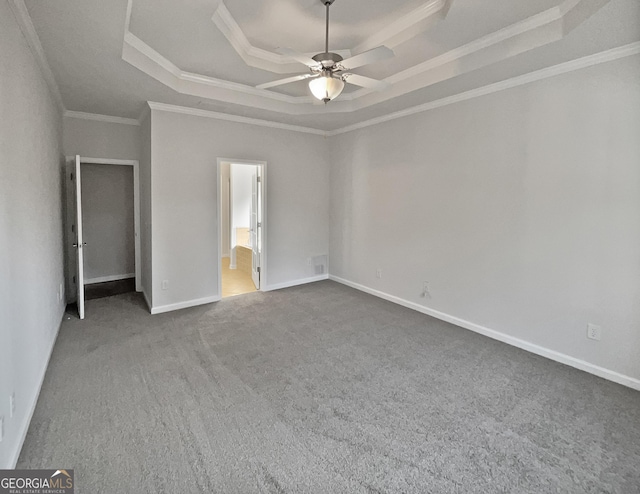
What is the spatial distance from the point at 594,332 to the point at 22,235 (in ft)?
14.7

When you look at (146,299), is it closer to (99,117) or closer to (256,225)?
(256,225)

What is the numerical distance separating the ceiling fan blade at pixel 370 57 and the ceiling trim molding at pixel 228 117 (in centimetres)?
266

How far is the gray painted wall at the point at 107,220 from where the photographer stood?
5473 millimetres

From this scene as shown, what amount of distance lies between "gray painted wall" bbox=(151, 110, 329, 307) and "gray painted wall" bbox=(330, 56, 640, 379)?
1.36 metres

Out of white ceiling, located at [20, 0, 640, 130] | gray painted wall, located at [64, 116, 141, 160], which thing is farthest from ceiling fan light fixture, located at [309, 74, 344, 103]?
gray painted wall, located at [64, 116, 141, 160]

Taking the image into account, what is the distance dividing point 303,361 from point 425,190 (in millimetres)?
2615

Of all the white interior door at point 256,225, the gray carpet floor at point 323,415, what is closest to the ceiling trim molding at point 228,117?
the white interior door at point 256,225

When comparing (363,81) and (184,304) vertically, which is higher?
(363,81)

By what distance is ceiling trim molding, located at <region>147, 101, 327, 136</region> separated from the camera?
406 centimetres

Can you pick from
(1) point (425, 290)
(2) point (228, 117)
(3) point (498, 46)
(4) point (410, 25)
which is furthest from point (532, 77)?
(2) point (228, 117)

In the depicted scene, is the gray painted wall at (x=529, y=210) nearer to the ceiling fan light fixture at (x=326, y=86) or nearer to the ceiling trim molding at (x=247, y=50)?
the ceiling trim molding at (x=247, y=50)

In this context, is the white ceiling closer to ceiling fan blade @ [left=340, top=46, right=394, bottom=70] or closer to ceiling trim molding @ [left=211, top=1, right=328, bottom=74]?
ceiling trim molding @ [left=211, top=1, right=328, bottom=74]

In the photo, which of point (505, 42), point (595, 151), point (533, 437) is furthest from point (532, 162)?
point (533, 437)

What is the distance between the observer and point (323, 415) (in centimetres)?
229
